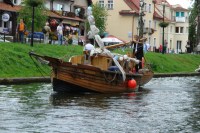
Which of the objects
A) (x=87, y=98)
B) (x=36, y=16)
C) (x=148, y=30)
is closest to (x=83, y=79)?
(x=87, y=98)

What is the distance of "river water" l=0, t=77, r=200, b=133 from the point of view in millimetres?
16359

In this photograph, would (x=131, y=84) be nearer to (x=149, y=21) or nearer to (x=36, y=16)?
(x=36, y=16)

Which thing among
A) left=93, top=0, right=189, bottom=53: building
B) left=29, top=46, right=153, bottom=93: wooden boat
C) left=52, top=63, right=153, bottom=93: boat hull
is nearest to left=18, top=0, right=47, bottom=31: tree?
left=29, top=46, right=153, bottom=93: wooden boat

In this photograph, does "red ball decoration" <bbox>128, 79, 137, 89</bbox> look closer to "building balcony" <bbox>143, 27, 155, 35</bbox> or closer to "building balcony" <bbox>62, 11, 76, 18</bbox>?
"building balcony" <bbox>62, 11, 76, 18</bbox>

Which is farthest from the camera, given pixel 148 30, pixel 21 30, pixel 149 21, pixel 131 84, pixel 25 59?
pixel 149 21

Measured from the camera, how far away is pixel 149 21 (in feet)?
331

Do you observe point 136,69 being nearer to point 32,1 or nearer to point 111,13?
point 32,1

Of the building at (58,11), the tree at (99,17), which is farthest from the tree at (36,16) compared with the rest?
the tree at (99,17)

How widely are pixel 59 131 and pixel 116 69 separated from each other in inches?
488

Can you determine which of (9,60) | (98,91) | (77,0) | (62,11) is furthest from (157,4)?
(98,91)

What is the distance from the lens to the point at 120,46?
3152 centimetres

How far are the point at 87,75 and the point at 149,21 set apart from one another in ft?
248

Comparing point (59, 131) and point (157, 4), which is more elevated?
point (157, 4)

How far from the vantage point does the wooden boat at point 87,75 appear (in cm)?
2584
